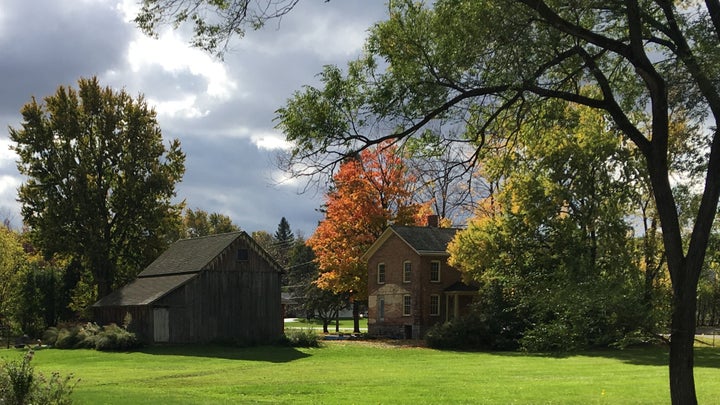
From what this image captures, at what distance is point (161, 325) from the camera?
134ft

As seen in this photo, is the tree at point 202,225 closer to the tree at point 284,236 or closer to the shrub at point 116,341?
the tree at point 284,236

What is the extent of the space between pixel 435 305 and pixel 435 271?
7.96 feet

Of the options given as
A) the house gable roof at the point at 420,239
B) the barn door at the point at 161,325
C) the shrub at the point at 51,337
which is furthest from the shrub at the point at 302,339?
the shrub at the point at 51,337

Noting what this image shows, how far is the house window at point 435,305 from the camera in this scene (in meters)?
49.7

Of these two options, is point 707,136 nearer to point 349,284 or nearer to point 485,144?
point 485,144

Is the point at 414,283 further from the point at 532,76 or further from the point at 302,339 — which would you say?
the point at 532,76

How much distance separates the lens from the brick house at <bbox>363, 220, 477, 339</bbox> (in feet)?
161

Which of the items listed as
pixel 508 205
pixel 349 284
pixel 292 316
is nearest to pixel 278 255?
pixel 292 316

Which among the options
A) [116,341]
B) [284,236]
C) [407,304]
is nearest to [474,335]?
[407,304]

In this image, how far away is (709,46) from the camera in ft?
37.9

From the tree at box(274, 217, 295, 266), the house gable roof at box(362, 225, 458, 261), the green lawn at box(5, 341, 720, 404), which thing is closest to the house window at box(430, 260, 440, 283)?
the house gable roof at box(362, 225, 458, 261)

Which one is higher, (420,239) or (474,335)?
(420,239)

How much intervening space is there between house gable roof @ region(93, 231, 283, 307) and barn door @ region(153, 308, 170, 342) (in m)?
1.01

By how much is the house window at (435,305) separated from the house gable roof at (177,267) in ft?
37.9
